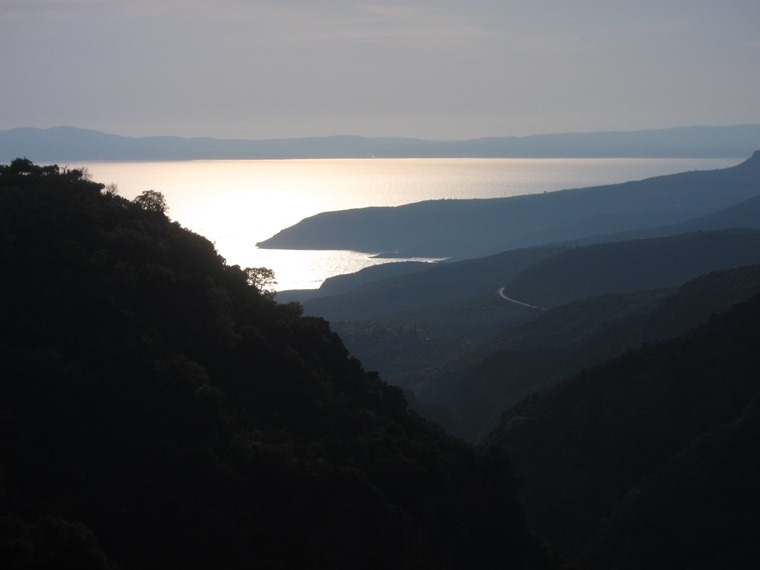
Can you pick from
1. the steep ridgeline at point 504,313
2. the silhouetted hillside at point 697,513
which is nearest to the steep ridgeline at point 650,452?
the silhouetted hillside at point 697,513

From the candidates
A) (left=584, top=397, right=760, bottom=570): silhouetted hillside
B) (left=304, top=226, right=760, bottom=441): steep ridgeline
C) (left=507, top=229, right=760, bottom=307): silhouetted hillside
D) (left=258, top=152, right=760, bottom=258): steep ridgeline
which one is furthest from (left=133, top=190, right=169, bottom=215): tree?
(left=258, top=152, right=760, bottom=258): steep ridgeline

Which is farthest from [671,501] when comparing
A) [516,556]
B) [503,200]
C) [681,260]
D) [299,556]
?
[503,200]

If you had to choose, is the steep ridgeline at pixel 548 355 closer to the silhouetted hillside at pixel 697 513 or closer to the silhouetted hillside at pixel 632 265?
the silhouetted hillside at pixel 697 513

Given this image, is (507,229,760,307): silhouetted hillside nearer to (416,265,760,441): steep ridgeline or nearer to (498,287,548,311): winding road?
(498,287,548,311): winding road

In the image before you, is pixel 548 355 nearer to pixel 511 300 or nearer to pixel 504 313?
pixel 504 313

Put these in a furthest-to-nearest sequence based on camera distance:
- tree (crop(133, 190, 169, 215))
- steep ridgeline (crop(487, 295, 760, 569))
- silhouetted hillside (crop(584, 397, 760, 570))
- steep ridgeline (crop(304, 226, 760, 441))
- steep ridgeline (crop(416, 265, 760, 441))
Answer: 1. steep ridgeline (crop(304, 226, 760, 441))
2. steep ridgeline (crop(416, 265, 760, 441))
3. tree (crop(133, 190, 169, 215))
4. steep ridgeline (crop(487, 295, 760, 569))
5. silhouetted hillside (crop(584, 397, 760, 570))


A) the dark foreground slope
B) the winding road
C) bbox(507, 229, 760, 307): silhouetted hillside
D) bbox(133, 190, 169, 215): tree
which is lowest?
the winding road

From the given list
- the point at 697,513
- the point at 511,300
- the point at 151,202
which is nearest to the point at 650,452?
the point at 697,513
